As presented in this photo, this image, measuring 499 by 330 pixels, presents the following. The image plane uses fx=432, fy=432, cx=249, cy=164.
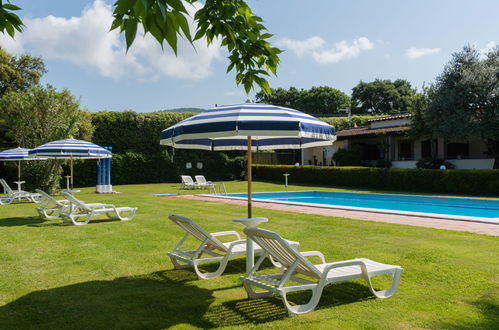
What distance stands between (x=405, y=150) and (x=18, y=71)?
31.5m

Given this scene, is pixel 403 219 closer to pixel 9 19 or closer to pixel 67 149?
pixel 9 19

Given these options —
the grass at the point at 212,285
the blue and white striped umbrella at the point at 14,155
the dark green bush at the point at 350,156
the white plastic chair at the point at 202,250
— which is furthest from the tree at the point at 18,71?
the white plastic chair at the point at 202,250

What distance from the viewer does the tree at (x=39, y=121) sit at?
2123cm

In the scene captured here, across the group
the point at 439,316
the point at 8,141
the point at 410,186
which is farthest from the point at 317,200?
the point at 8,141

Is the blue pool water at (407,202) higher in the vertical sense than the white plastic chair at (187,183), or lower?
lower

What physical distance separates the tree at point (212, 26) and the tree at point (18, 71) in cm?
3563

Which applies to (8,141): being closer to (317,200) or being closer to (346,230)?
(317,200)

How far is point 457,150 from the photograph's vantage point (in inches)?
1129

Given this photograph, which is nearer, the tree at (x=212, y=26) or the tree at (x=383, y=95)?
the tree at (x=212, y=26)

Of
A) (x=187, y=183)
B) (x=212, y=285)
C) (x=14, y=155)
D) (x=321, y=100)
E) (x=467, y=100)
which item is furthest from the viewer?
(x=321, y=100)

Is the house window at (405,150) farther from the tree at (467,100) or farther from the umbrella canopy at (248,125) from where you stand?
the umbrella canopy at (248,125)

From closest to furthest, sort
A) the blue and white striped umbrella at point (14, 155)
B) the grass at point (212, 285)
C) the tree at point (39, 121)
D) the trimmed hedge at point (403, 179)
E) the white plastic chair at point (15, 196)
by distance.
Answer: the grass at point (212, 285) < the white plastic chair at point (15, 196) < the blue and white striped umbrella at point (14, 155) < the trimmed hedge at point (403, 179) < the tree at point (39, 121)

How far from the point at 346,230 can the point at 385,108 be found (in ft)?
216

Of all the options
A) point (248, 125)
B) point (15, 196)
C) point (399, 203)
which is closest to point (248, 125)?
point (248, 125)
